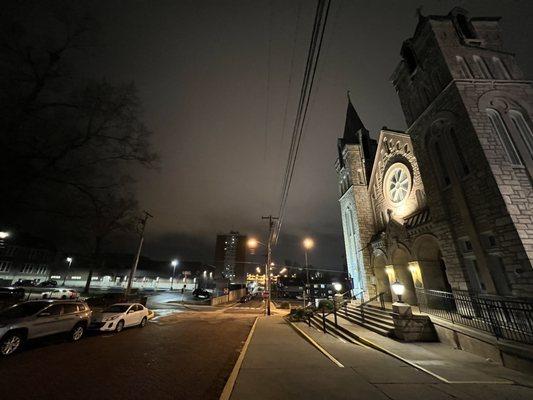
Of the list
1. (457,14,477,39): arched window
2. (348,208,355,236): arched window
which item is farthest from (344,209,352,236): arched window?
(457,14,477,39): arched window

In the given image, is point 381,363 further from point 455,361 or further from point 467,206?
point 467,206

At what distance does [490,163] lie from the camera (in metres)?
10.6

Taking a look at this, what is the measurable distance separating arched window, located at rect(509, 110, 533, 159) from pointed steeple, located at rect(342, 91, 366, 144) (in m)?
Result: 16.1

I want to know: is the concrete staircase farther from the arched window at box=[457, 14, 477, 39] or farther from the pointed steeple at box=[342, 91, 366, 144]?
the pointed steeple at box=[342, 91, 366, 144]

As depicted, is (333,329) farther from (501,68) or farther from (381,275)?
(501,68)

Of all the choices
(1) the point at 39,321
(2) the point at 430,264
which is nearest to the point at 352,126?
(2) the point at 430,264

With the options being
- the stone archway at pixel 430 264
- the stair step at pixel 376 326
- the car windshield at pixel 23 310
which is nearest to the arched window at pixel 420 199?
the stone archway at pixel 430 264

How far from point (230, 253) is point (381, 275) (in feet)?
505

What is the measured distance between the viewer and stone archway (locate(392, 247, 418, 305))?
16.3 m

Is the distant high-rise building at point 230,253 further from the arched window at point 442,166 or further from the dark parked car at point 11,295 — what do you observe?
the arched window at point 442,166

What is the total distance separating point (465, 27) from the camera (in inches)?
618

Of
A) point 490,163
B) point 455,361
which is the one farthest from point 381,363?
point 490,163

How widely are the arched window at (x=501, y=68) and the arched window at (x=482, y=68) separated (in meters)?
0.59

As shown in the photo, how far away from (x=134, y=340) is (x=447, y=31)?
24.2m
